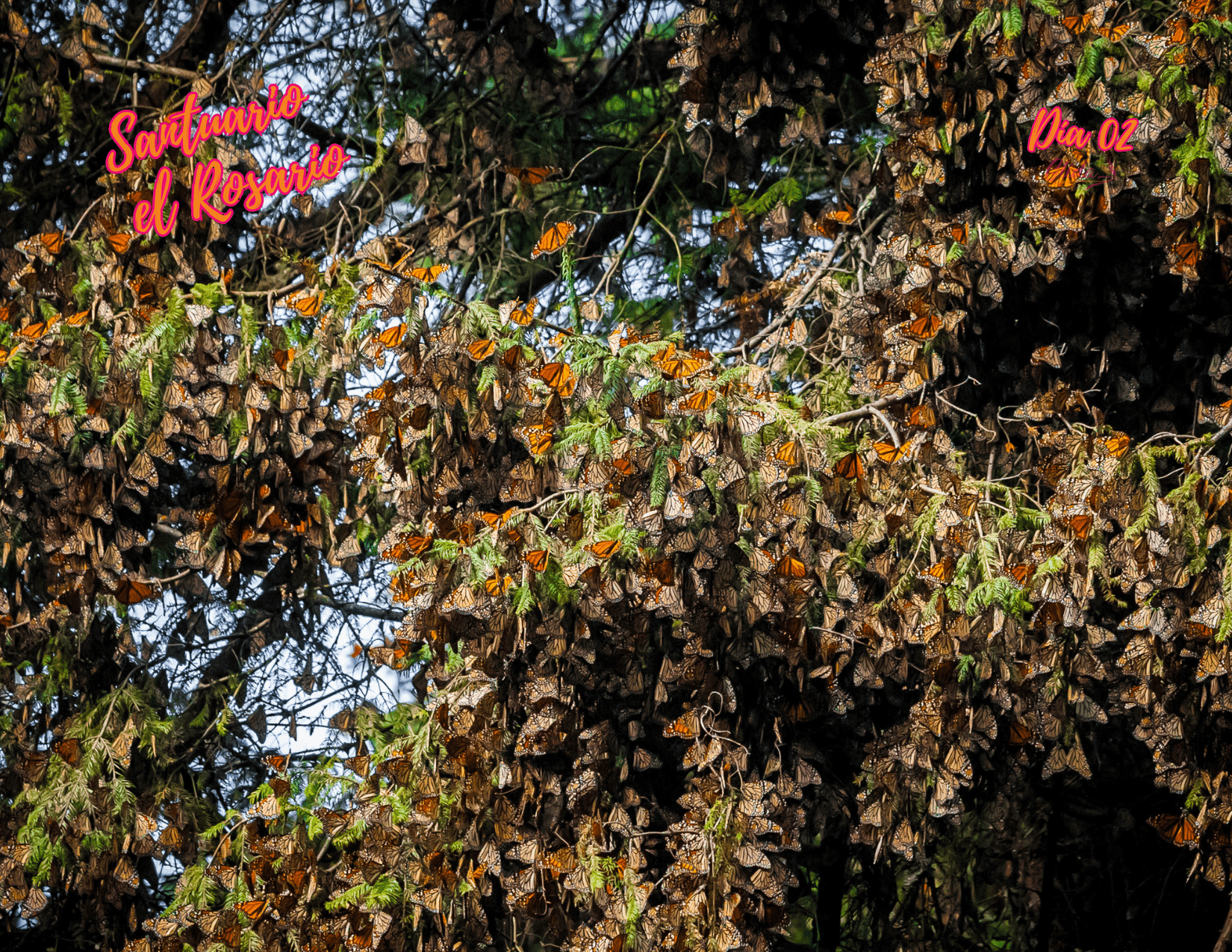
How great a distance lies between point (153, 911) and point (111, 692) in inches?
26.2

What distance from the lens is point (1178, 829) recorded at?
2432 mm

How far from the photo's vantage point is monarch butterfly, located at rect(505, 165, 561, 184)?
328 cm

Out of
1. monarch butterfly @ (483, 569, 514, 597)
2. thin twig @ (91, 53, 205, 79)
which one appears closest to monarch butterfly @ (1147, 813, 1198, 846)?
monarch butterfly @ (483, 569, 514, 597)

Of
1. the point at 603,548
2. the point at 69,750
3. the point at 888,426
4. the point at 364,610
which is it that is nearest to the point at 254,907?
the point at 69,750

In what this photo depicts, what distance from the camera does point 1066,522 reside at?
7.55ft

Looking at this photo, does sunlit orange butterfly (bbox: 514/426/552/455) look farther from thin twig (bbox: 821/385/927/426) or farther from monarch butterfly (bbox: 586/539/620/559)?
thin twig (bbox: 821/385/927/426)

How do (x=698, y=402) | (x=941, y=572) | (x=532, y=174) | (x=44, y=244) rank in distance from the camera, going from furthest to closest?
(x=532, y=174) < (x=44, y=244) < (x=941, y=572) < (x=698, y=402)

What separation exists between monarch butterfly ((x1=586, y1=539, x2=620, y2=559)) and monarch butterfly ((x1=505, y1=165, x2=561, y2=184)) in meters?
1.37

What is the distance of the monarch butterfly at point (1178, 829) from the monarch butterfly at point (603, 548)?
Result: 1.18 meters

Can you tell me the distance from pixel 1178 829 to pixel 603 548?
4.02ft

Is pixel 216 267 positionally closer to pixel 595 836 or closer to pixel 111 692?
pixel 111 692

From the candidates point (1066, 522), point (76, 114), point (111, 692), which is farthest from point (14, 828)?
point (1066, 522)

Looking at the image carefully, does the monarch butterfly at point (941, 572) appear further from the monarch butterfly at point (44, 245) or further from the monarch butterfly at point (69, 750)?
the monarch butterfly at point (44, 245)

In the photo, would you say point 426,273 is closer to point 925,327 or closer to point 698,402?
point 698,402
